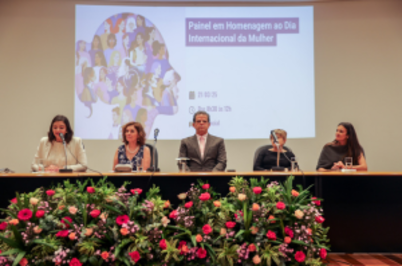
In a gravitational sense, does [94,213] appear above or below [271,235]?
above

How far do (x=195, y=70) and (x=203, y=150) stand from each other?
1397 mm

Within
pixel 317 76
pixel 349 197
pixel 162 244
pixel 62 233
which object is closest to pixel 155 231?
pixel 162 244

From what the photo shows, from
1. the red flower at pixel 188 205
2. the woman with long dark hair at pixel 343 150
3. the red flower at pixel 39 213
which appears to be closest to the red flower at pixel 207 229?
the red flower at pixel 188 205

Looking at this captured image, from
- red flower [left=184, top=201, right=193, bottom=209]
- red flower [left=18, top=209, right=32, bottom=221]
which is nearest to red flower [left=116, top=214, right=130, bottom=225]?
red flower [left=184, top=201, right=193, bottom=209]

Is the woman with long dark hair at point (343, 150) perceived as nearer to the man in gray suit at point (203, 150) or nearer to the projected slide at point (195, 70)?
the projected slide at point (195, 70)

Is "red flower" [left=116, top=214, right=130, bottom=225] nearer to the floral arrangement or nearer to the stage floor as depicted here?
the floral arrangement

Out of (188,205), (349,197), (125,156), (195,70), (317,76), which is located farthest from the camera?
(317,76)

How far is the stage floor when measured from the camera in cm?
270

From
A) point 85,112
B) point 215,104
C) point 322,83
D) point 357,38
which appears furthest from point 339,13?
point 85,112

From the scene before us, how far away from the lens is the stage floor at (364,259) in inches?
106

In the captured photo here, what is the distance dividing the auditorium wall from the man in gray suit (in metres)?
1.14

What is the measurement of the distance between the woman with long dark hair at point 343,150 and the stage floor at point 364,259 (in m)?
1.08

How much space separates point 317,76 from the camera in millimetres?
5031

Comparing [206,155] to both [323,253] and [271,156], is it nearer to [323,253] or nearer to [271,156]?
[271,156]
